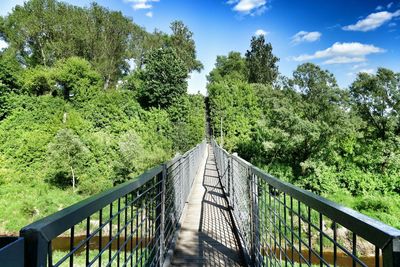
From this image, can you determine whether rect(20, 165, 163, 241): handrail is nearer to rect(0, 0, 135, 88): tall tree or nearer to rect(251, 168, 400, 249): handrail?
rect(251, 168, 400, 249): handrail

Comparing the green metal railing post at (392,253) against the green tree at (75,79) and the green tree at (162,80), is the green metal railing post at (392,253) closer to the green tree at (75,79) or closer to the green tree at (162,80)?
the green tree at (75,79)

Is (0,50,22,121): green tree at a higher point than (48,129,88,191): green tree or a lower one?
higher

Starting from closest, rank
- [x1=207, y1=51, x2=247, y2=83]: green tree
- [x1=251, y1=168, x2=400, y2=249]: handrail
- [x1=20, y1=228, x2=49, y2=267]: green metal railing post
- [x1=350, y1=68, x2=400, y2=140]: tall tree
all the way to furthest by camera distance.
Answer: [x1=20, y1=228, x2=49, y2=267]: green metal railing post, [x1=251, y1=168, x2=400, y2=249]: handrail, [x1=350, y1=68, x2=400, y2=140]: tall tree, [x1=207, y1=51, x2=247, y2=83]: green tree

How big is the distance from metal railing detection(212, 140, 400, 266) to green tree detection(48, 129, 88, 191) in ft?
53.3

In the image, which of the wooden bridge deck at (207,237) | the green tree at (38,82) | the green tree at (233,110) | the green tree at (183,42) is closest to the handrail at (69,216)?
the wooden bridge deck at (207,237)

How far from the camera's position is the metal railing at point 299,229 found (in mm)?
978

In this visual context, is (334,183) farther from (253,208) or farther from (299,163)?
(253,208)

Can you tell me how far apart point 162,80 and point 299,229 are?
94.5ft

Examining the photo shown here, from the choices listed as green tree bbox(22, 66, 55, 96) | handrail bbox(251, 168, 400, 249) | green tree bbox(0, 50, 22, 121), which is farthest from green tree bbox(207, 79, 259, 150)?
handrail bbox(251, 168, 400, 249)

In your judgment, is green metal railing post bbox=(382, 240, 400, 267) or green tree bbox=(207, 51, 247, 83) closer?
green metal railing post bbox=(382, 240, 400, 267)

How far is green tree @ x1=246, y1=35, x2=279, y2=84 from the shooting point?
44812mm

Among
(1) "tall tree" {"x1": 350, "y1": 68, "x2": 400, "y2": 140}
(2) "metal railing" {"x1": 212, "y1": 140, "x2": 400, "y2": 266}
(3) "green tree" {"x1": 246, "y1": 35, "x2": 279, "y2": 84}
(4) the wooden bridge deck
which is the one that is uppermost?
(3) "green tree" {"x1": 246, "y1": 35, "x2": 279, "y2": 84}

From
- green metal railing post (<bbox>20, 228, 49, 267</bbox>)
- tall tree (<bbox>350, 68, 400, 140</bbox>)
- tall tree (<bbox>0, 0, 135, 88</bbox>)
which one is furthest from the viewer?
tall tree (<bbox>0, 0, 135, 88</bbox>)

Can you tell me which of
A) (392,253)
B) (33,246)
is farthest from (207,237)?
(33,246)
